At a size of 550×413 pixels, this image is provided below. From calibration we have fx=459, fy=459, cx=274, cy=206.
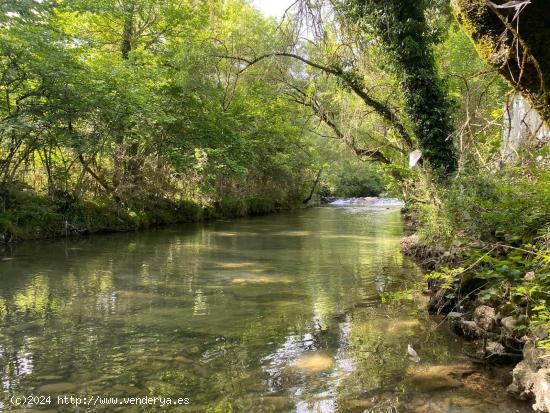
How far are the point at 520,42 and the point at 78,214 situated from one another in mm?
17279

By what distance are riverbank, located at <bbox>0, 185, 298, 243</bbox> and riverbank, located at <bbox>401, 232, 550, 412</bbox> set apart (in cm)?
1356

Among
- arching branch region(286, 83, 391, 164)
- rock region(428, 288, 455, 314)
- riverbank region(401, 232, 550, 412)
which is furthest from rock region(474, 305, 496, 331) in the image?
arching branch region(286, 83, 391, 164)

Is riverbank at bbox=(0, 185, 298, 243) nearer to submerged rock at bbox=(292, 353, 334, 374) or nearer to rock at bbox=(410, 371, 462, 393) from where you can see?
submerged rock at bbox=(292, 353, 334, 374)

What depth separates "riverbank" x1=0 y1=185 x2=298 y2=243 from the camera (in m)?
15.2

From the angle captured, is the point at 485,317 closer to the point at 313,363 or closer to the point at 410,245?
the point at 313,363

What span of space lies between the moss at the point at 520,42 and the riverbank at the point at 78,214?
49.4 ft

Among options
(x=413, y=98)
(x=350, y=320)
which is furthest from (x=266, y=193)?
(x=350, y=320)

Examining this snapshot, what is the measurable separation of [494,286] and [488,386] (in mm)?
1641

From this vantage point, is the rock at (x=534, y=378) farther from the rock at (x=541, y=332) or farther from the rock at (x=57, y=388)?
the rock at (x=57, y=388)

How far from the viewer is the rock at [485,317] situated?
18.2 ft

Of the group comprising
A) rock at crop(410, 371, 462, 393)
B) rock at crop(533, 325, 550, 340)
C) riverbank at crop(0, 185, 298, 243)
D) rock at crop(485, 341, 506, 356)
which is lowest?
rock at crop(410, 371, 462, 393)

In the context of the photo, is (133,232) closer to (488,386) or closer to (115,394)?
(115,394)

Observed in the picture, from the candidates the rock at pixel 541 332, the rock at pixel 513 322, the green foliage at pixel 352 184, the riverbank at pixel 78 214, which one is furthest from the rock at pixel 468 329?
the green foliage at pixel 352 184

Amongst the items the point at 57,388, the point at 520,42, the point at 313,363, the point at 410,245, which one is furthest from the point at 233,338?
the point at 410,245
